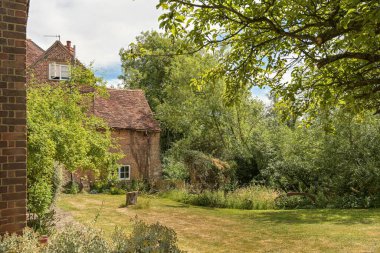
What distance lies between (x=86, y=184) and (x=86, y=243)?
70.1 ft

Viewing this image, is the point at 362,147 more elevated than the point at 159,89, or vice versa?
the point at 159,89

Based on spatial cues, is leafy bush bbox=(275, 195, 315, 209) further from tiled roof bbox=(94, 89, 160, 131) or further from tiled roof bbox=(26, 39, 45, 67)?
tiled roof bbox=(26, 39, 45, 67)

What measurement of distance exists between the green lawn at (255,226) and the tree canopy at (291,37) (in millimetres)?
3996

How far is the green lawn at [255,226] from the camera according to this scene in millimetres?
9680

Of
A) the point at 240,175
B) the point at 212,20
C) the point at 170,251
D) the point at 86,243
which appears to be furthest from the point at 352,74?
the point at 240,175

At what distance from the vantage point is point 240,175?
22.0 m

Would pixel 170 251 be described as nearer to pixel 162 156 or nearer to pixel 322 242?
pixel 322 242

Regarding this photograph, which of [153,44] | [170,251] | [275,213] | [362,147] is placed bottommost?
[275,213]

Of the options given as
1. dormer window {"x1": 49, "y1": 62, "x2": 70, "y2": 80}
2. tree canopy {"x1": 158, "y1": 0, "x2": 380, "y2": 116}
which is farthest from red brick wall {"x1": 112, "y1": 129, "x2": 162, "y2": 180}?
tree canopy {"x1": 158, "y1": 0, "x2": 380, "y2": 116}

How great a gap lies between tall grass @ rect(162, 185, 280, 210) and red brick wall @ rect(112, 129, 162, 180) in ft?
27.3

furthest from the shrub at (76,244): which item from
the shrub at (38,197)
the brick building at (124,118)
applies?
the brick building at (124,118)

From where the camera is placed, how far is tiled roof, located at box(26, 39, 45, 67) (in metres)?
26.6

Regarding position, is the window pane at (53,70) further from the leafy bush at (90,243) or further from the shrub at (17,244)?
the shrub at (17,244)

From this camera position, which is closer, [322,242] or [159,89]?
[322,242]
